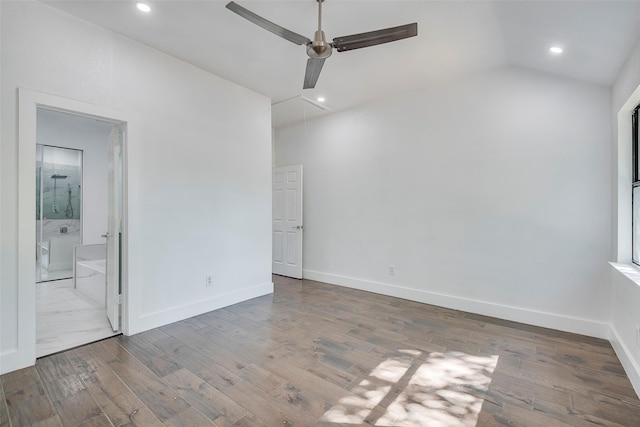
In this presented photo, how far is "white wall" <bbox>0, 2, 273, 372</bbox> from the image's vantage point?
7.68ft

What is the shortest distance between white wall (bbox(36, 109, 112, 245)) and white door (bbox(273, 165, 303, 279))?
137 inches

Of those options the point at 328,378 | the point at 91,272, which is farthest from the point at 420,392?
the point at 91,272

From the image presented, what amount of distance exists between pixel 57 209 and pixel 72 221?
32 cm

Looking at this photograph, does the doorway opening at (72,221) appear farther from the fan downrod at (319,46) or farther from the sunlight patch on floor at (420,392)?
the sunlight patch on floor at (420,392)

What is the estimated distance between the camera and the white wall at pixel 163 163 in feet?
7.68

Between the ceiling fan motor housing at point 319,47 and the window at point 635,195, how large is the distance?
284cm

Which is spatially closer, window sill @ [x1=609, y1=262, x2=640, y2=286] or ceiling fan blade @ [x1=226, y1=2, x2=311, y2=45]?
ceiling fan blade @ [x1=226, y1=2, x2=311, y2=45]

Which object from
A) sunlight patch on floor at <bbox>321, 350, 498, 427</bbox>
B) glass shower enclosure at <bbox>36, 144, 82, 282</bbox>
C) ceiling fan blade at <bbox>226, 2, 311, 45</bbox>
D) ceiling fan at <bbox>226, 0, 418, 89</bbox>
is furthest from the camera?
glass shower enclosure at <bbox>36, 144, 82, 282</bbox>

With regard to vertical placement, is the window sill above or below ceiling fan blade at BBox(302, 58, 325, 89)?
below

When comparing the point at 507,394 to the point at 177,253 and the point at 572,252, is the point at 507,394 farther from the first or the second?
the point at 177,253

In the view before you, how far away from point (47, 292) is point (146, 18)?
14.2 ft

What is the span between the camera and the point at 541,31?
2553 millimetres

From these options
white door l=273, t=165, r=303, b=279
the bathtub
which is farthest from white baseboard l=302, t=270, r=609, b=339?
the bathtub

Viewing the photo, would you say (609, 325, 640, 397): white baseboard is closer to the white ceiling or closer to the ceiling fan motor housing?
the white ceiling
